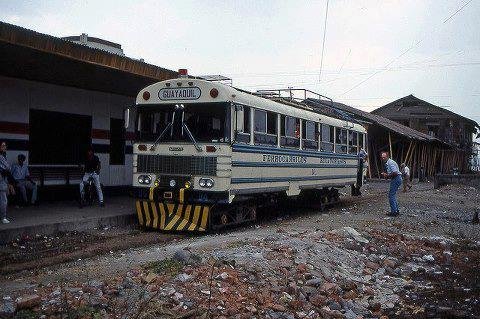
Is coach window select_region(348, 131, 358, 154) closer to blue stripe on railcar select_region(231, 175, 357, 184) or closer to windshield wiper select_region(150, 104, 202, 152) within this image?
blue stripe on railcar select_region(231, 175, 357, 184)

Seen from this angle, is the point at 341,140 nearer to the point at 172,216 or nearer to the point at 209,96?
the point at 209,96

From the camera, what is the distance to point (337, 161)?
52.4 ft

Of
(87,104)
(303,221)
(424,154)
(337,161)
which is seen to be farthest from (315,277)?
(424,154)

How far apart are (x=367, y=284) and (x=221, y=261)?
2.40m

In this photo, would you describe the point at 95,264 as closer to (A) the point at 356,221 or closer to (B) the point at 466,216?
(A) the point at 356,221

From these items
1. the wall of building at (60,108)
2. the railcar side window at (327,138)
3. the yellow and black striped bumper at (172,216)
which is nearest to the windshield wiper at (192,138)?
the yellow and black striped bumper at (172,216)

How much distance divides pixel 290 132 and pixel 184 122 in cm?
327

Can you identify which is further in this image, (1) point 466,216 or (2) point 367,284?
(1) point 466,216

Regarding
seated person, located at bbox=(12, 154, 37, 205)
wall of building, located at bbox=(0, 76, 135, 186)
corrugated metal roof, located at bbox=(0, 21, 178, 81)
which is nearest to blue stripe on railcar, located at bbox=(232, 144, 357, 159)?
corrugated metal roof, located at bbox=(0, 21, 178, 81)

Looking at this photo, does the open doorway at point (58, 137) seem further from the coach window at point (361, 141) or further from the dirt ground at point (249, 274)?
the coach window at point (361, 141)

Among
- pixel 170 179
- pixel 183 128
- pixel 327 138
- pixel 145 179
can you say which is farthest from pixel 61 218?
pixel 327 138

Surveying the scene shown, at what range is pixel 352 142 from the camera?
1736cm

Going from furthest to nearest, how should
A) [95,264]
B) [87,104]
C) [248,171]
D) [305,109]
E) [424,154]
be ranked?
[424,154] → [87,104] → [305,109] → [248,171] → [95,264]

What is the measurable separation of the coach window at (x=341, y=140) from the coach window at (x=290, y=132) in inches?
122
